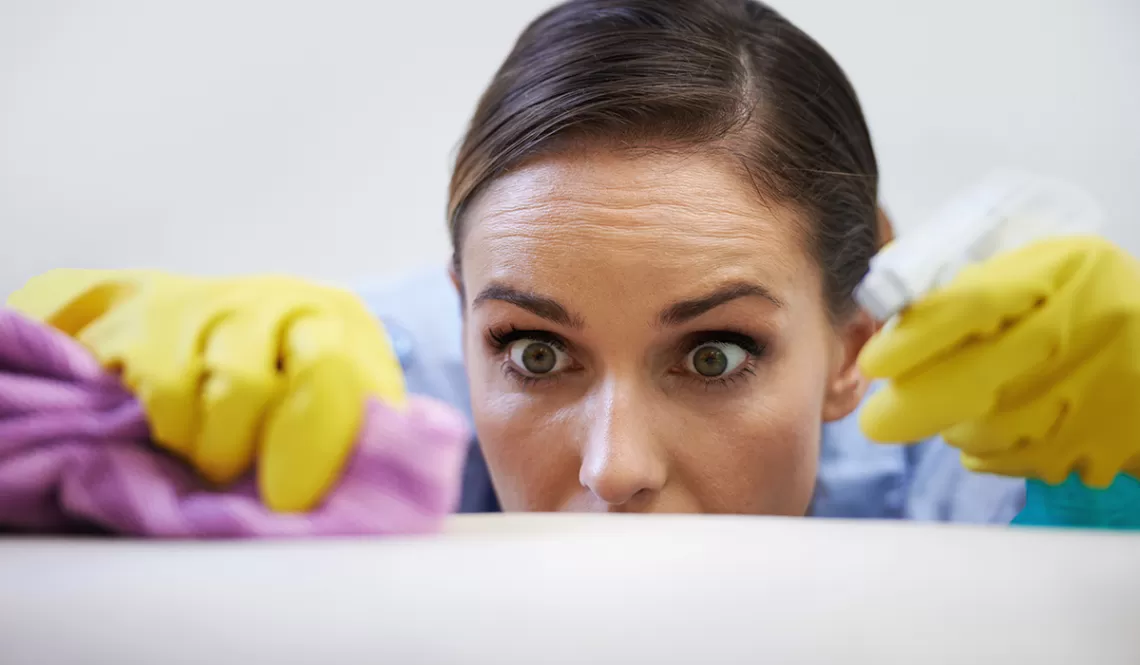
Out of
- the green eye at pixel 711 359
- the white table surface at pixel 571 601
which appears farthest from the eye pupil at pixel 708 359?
the white table surface at pixel 571 601

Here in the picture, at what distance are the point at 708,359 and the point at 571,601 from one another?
1.19 ft

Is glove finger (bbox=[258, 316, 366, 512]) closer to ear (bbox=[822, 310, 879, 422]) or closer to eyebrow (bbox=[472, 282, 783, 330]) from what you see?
eyebrow (bbox=[472, 282, 783, 330])

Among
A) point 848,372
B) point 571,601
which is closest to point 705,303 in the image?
point 848,372

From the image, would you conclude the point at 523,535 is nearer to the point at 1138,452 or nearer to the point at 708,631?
the point at 708,631

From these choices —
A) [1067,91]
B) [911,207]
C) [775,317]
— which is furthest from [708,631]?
[1067,91]

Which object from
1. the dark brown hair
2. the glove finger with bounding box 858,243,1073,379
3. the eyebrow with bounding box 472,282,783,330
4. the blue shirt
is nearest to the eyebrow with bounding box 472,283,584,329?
the eyebrow with bounding box 472,282,783,330

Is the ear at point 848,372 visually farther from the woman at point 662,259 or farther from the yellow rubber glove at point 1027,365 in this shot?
the yellow rubber glove at point 1027,365

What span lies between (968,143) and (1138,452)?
0.93 metres

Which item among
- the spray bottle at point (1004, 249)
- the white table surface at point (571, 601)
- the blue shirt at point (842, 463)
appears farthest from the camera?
the blue shirt at point (842, 463)

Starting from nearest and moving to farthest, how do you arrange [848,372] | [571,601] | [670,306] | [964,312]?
[571,601], [964,312], [670,306], [848,372]

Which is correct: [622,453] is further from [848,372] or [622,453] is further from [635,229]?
[848,372]

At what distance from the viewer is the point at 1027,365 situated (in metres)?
0.58

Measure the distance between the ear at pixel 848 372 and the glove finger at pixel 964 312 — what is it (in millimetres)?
253

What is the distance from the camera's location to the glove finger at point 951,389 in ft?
1.85
